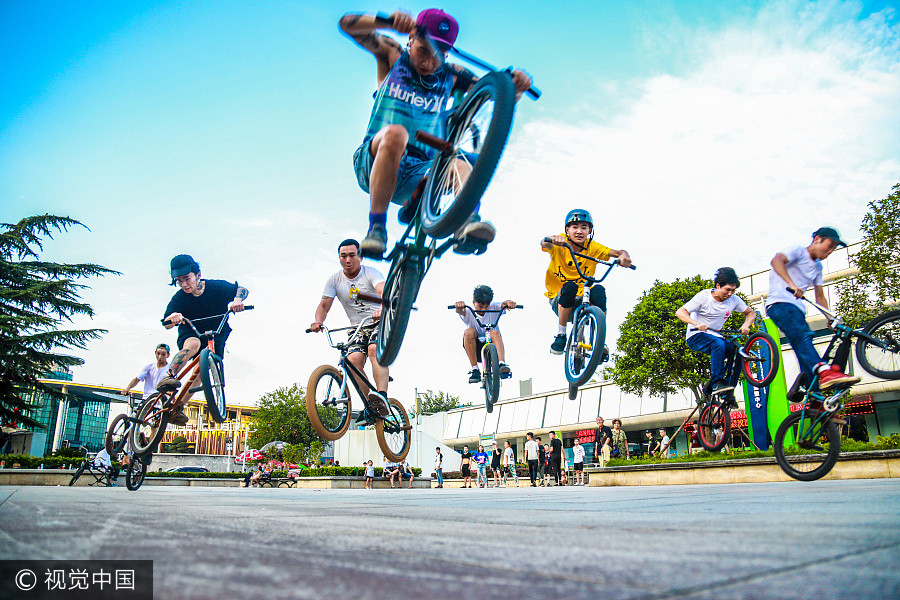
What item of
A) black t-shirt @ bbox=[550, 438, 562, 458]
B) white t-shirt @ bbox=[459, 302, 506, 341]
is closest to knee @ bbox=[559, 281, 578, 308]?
white t-shirt @ bbox=[459, 302, 506, 341]

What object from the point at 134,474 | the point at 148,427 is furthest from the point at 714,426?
the point at 134,474

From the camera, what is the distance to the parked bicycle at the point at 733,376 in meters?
6.96

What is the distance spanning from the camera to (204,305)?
291 inches

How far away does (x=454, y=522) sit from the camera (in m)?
1.55

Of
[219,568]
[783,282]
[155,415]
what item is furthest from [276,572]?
[155,415]

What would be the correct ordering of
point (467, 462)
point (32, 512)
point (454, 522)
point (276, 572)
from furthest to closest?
point (467, 462) → point (32, 512) → point (454, 522) → point (276, 572)

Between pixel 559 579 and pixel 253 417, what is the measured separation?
189 ft

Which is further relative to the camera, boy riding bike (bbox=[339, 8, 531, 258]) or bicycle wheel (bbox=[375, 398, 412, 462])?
bicycle wheel (bbox=[375, 398, 412, 462])

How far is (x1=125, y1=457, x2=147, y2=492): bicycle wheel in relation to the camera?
7.75 meters

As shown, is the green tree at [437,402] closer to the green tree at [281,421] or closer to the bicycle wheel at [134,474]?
the green tree at [281,421]

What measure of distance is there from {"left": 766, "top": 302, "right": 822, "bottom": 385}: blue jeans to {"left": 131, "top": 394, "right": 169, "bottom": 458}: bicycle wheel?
7.64 meters

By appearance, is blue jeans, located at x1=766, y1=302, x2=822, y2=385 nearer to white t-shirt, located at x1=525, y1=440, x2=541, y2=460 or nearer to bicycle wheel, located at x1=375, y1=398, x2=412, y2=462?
bicycle wheel, located at x1=375, y1=398, x2=412, y2=462

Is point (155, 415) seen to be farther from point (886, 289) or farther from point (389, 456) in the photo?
point (886, 289)

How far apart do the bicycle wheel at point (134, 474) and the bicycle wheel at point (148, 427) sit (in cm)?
27
